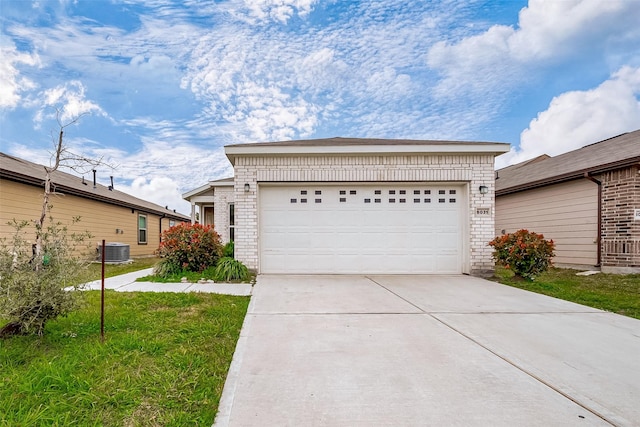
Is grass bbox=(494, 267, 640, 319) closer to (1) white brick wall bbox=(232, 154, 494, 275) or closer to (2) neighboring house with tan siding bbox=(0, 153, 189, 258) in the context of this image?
(1) white brick wall bbox=(232, 154, 494, 275)

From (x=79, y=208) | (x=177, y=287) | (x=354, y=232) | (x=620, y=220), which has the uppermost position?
(x=79, y=208)

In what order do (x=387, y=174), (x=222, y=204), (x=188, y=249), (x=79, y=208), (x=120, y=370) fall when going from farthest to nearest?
(x=222, y=204)
(x=79, y=208)
(x=387, y=174)
(x=188, y=249)
(x=120, y=370)

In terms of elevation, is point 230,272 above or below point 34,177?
below

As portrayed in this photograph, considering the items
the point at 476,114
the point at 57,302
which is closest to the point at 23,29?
the point at 57,302

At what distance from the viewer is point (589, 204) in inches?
342

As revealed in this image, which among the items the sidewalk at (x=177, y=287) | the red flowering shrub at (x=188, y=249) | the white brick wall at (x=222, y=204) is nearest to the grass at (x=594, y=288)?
the sidewalk at (x=177, y=287)

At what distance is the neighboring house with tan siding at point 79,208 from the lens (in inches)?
329

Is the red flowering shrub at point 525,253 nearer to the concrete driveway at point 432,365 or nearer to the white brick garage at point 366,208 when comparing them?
the white brick garage at point 366,208

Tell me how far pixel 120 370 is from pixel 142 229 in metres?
15.7

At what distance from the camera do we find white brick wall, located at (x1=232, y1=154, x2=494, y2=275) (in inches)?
289

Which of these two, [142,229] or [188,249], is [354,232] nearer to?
[188,249]

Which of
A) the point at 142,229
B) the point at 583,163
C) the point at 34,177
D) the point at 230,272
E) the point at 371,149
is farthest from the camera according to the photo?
the point at 142,229

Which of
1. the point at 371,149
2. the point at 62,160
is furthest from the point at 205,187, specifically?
the point at 62,160

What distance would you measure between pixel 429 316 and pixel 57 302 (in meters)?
4.16
